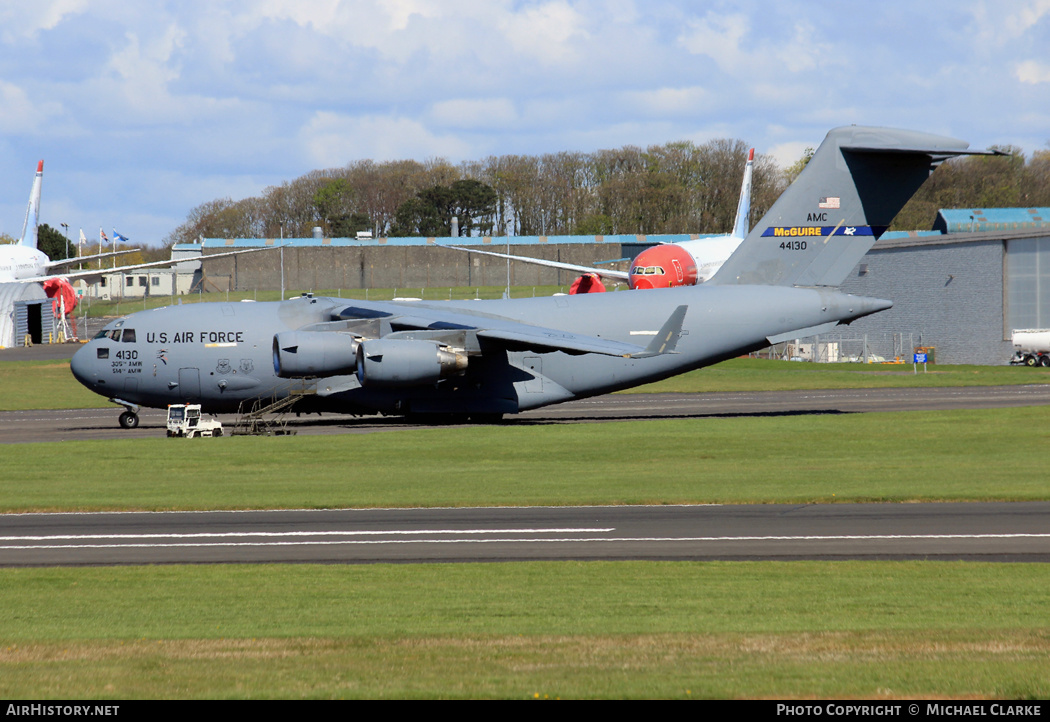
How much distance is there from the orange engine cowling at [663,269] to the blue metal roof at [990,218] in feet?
177

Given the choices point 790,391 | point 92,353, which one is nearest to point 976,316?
point 790,391

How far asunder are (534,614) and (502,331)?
769 inches

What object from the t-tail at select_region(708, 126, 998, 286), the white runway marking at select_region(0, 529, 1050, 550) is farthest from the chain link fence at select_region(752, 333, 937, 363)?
the white runway marking at select_region(0, 529, 1050, 550)

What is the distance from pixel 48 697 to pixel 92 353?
27025 mm

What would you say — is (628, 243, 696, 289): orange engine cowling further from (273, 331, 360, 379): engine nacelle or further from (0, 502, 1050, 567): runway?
(0, 502, 1050, 567): runway

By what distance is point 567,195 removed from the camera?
151625 mm

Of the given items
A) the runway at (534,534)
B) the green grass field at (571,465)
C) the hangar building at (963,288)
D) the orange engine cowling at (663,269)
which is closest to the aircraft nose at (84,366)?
the green grass field at (571,465)

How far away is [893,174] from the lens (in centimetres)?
3269

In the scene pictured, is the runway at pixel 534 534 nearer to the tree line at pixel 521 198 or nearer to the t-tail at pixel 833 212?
the t-tail at pixel 833 212

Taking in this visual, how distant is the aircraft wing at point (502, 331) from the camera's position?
94.2ft

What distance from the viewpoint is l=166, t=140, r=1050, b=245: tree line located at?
140m

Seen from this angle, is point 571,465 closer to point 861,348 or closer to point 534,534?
point 534,534
